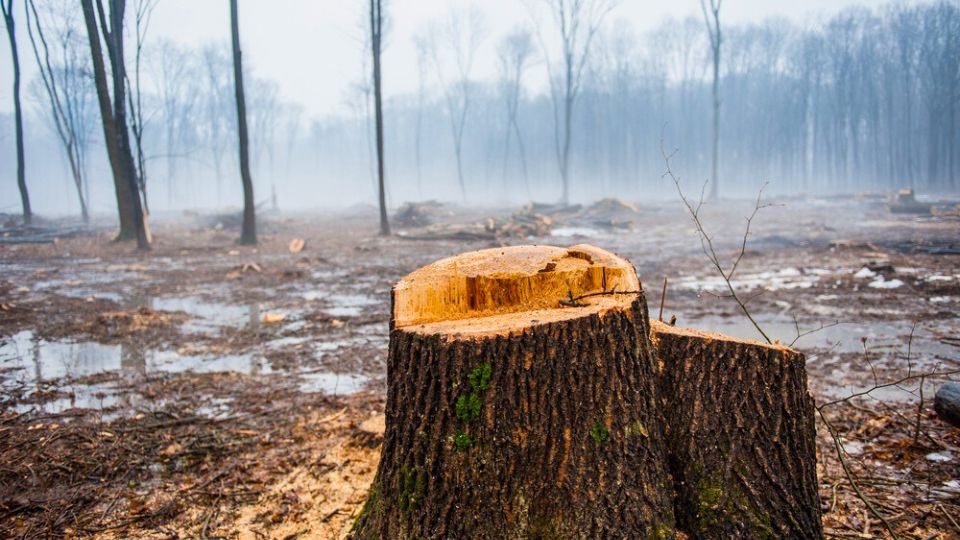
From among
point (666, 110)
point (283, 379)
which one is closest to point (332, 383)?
point (283, 379)

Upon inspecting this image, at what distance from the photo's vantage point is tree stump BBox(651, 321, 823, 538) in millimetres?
2070

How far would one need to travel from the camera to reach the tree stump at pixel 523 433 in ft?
5.88

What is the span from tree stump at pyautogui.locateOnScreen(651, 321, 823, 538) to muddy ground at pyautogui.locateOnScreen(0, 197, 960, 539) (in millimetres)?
311

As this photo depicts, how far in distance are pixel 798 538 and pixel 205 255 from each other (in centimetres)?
1598

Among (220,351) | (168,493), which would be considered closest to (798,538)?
(168,493)

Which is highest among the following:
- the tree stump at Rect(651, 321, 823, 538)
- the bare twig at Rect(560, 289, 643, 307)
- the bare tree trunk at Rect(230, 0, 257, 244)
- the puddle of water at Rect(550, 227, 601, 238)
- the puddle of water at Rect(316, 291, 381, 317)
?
the bare tree trunk at Rect(230, 0, 257, 244)

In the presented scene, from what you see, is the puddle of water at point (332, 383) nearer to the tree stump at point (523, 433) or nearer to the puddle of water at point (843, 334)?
the tree stump at point (523, 433)

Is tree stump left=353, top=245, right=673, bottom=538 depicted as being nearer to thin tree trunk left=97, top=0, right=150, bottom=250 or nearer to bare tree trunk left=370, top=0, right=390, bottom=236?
thin tree trunk left=97, top=0, right=150, bottom=250

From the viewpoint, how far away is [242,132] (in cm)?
1659

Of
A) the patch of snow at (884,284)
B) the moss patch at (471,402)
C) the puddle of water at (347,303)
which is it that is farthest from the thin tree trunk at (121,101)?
the patch of snow at (884,284)

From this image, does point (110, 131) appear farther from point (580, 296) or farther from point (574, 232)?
point (580, 296)

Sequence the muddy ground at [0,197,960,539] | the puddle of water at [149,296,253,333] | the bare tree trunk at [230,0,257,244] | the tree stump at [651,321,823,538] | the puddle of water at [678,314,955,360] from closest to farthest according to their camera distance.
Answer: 1. the tree stump at [651,321,823,538]
2. the muddy ground at [0,197,960,539]
3. the puddle of water at [678,314,955,360]
4. the puddle of water at [149,296,253,333]
5. the bare tree trunk at [230,0,257,244]

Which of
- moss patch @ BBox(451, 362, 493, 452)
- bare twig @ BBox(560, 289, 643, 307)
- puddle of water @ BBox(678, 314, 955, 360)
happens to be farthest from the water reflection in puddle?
moss patch @ BBox(451, 362, 493, 452)

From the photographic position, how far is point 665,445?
219 centimetres
